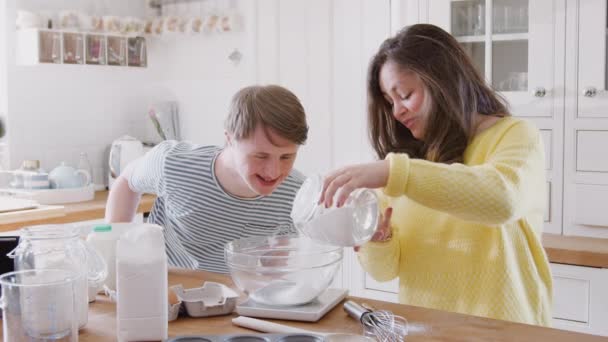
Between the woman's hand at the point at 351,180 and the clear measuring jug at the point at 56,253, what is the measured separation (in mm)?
442

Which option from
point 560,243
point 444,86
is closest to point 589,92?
point 560,243

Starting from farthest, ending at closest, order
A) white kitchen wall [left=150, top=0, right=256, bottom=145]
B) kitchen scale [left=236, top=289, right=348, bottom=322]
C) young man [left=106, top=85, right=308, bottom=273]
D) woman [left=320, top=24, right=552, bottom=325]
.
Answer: white kitchen wall [left=150, top=0, right=256, bottom=145] < young man [left=106, top=85, right=308, bottom=273] < woman [left=320, top=24, right=552, bottom=325] < kitchen scale [left=236, top=289, right=348, bottom=322]

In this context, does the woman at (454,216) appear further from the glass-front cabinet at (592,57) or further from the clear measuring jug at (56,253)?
the glass-front cabinet at (592,57)

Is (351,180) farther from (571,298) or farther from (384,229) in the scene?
(571,298)

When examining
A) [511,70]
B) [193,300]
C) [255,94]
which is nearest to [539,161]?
[255,94]

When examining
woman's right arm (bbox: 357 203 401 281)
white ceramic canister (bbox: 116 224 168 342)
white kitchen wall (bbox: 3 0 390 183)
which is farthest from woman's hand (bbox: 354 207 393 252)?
white kitchen wall (bbox: 3 0 390 183)

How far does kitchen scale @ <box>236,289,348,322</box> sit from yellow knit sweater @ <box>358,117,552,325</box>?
0.87ft

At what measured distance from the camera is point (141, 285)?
1.20m

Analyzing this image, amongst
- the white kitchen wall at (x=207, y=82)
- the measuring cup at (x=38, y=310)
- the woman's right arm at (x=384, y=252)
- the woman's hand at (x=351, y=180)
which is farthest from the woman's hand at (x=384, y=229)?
the white kitchen wall at (x=207, y=82)

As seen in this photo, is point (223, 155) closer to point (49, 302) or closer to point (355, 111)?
point (49, 302)

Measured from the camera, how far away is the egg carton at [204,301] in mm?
1323

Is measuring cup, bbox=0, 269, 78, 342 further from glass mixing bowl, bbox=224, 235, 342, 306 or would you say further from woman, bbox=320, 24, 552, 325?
woman, bbox=320, 24, 552, 325

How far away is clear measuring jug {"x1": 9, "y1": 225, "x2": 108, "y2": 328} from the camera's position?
4.09ft

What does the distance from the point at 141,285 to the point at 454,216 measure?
2.03 feet
